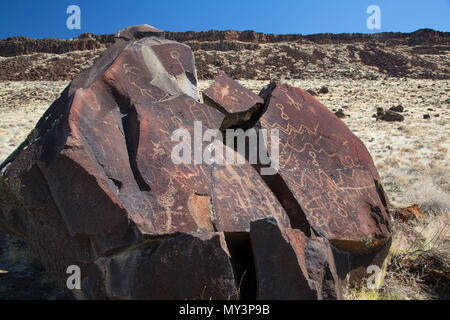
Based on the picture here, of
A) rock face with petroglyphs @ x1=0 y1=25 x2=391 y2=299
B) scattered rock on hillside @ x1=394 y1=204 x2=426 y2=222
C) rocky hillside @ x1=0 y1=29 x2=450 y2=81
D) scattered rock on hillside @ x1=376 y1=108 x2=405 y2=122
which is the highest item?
rocky hillside @ x1=0 y1=29 x2=450 y2=81

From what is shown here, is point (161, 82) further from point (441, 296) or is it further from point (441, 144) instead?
point (441, 144)

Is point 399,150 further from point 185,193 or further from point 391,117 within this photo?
point 185,193

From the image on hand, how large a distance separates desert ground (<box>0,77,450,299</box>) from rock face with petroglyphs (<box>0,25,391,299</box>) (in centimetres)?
48

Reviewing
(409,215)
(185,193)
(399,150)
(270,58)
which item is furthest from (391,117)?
(270,58)

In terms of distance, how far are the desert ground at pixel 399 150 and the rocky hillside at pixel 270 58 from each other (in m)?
7.60

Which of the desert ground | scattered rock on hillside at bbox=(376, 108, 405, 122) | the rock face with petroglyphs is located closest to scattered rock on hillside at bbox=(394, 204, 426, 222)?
the desert ground

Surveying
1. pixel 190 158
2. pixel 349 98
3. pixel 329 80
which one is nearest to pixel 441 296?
pixel 190 158

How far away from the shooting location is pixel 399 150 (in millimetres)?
9547

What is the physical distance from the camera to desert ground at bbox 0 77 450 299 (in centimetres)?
386

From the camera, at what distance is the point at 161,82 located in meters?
4.25

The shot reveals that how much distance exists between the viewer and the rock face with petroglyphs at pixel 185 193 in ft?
9.44

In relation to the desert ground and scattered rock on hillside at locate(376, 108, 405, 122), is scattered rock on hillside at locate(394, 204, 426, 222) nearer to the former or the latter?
the desert ground

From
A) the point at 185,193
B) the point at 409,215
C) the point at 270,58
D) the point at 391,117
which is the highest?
the point at 270,58

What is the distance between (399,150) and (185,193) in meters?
7.95
